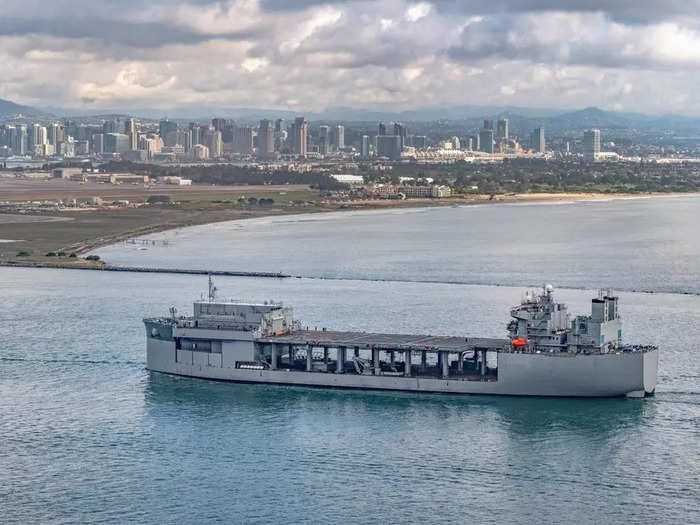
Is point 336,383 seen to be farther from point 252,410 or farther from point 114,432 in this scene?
point 114,432

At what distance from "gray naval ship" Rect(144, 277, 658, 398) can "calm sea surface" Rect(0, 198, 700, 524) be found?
0.56m

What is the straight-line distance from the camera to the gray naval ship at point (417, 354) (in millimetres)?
39656

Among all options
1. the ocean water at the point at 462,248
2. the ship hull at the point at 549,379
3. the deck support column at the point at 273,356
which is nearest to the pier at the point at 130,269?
the ocean water at the point at 462,248

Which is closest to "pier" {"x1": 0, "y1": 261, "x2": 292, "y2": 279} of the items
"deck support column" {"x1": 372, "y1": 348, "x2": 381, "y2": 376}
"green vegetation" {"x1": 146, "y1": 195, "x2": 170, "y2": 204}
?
"deck support column" {"x1": 372, "y1": 348, "x2": 381, "y2": 376}

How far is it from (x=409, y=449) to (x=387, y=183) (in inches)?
5326

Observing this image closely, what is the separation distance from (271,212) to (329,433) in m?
89.8

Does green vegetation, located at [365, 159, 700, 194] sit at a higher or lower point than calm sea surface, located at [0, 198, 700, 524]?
higher

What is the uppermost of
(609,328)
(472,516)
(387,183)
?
(387,183)

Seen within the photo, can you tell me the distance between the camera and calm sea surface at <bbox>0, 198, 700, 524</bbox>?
30.5 meters

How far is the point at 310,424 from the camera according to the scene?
123ft

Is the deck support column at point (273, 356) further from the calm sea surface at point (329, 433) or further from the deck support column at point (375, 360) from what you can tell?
the deck support column at point (375, 360)

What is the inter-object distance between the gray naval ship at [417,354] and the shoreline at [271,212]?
1249 inches

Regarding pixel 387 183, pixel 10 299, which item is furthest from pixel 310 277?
pixel 387 183

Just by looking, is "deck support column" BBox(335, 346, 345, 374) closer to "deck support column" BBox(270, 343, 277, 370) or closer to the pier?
"deck support column" BBox(270, 343, 277, 370)
